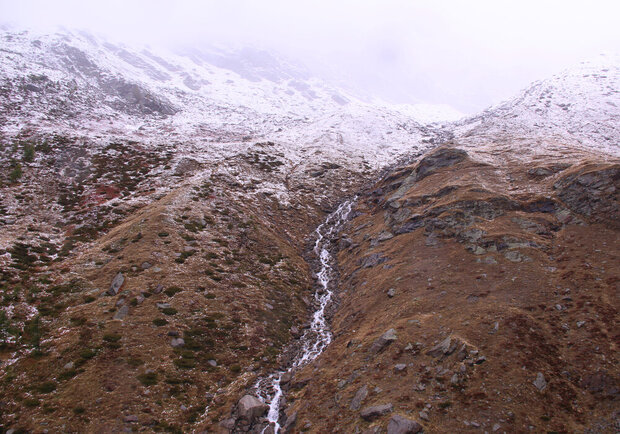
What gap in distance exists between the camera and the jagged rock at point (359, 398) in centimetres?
1917

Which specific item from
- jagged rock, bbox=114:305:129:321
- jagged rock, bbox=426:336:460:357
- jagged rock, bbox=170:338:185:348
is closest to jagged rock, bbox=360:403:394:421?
jagged rock, bbox=426:336:460:357

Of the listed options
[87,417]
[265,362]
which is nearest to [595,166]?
[265,362]

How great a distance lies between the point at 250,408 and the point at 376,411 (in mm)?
8395

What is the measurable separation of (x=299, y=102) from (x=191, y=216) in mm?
173742

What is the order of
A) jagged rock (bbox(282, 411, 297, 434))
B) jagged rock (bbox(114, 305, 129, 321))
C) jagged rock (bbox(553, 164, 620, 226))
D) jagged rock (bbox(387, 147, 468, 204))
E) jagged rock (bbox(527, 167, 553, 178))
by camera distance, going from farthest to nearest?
jagged rock (bbox(387, 147, 468, 204))
jagged rock (bbox(527, 167, 553, 178))
jagged rock (bbox(553, 164, 620, 226))
jagged rock (bbox(114, 305, 129, 321))
jagged rock (bbox(282, 411, 297, 434))

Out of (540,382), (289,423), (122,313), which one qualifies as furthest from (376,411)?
(122,313)

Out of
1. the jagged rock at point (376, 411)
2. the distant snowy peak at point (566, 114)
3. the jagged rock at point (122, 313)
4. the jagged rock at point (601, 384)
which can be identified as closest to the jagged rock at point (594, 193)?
the jagged rock at point (601, 384)

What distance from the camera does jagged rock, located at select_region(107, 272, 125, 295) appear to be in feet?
91.7

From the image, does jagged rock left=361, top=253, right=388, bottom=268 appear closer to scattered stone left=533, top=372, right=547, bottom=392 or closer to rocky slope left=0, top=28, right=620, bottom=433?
rocky slope left=0, top=28, right=620, bottom=433

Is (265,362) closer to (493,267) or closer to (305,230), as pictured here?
(493,267)

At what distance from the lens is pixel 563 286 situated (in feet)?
80.2

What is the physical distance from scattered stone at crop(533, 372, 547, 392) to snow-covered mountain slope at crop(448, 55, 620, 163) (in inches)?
2071

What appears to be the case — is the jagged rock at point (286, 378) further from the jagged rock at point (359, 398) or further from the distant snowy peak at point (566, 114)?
the distant snowy peak at point (566, 114)

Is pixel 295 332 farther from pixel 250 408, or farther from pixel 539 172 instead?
pixel 539 172
